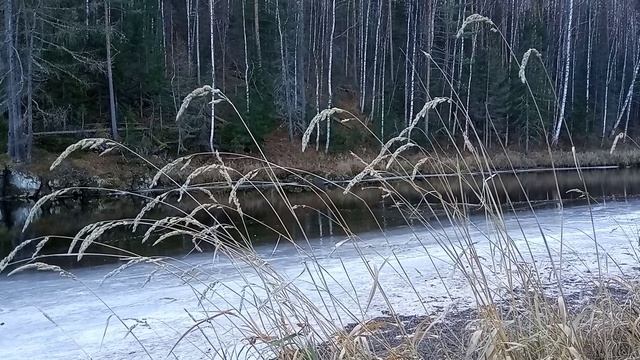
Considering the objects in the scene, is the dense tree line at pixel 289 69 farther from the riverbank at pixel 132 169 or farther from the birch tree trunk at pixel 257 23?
the riverbank at pixel 132 169

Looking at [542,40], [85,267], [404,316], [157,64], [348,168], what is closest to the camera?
[404,316]

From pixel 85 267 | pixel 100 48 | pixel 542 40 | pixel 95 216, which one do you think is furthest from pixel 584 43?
pixel 85 267

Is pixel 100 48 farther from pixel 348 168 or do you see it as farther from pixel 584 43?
pixel 584 43

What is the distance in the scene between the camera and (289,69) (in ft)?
90.4

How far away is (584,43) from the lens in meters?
36.1

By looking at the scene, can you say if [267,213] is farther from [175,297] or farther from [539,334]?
[539,334]

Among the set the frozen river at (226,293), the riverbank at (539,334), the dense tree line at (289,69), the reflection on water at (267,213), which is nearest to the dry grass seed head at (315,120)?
the frozen river at (226,293)

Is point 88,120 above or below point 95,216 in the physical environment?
above

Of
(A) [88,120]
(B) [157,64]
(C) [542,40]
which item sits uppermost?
(C) [542,40]

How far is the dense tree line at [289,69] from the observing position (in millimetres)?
20812

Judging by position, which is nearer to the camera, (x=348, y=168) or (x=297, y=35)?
(x=348, y=168)

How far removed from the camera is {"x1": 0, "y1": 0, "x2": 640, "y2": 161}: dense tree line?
68.3ft

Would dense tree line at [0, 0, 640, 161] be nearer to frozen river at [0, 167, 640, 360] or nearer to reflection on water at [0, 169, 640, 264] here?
reflection on water at [0, 169, 640, 264]

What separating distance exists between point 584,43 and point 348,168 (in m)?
22.3
